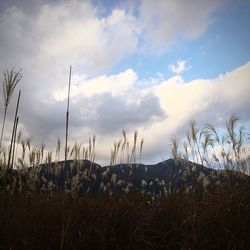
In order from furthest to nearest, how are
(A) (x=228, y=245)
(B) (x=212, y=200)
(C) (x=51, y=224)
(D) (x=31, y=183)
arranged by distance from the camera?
1. (D) (x=31, y=183)
2. (B) (x=212, y=200)
3. (C) (x=51, y=224)
4. (A) (x=228, y=245)

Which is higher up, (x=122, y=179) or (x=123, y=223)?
(x=122, y=179)

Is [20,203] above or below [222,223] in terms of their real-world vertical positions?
above

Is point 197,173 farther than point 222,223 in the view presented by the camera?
Yes

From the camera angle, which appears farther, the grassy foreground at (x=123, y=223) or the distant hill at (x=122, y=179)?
the distant hill at (x=122, y=179)

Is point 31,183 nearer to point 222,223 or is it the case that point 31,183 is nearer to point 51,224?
point 51,224

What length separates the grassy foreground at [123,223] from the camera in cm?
376

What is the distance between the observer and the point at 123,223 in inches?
171

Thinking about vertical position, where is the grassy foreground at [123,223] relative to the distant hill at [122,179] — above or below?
below

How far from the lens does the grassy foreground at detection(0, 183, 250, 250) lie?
376cm

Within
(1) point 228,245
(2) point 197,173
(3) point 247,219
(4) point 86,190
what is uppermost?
(2) point 197,173

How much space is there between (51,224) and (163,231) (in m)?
1.58

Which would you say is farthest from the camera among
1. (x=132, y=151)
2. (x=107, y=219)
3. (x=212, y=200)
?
(x=132, y=151)

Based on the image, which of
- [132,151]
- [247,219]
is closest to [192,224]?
[247,219]

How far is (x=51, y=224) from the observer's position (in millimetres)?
3918
